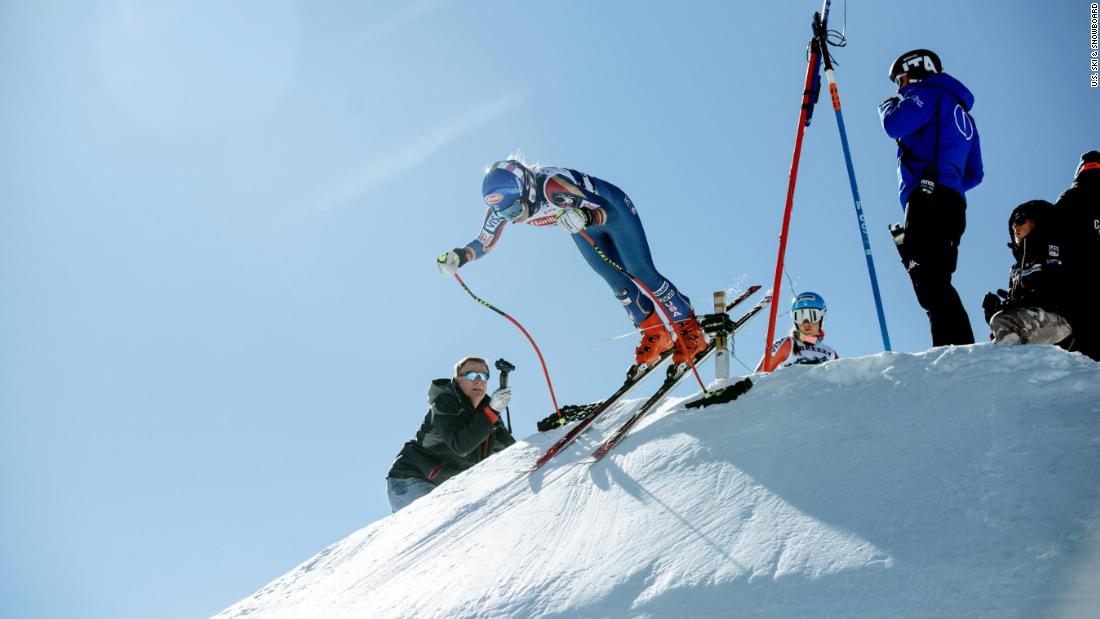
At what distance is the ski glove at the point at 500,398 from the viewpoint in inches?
315

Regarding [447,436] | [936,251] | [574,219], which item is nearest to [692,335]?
[574,219]

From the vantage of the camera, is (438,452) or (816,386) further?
(438,452)

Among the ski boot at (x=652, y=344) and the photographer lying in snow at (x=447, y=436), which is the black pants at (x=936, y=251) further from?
the photographer lying in snow at (x=447, y=436)

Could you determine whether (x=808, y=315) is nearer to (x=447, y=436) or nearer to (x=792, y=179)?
(x=792, y=179)

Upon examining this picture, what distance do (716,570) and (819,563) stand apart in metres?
0.39

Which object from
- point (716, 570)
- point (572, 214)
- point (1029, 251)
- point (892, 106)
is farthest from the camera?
point (572, 214)

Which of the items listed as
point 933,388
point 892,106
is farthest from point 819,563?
point 892,106

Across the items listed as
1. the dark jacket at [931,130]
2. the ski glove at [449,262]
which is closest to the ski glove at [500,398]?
the ski glove at [449,262]

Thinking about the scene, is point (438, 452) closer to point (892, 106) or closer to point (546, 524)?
point (546, 524)

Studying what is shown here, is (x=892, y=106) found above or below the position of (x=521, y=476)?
above

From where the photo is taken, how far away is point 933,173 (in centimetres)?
526

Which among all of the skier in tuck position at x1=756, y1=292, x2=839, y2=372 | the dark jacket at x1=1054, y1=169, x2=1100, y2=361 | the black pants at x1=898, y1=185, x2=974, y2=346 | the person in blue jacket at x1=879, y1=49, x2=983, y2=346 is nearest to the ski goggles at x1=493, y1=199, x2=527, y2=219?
the skier in tuck position at x1=756, y1=292, x2=839, y2=372

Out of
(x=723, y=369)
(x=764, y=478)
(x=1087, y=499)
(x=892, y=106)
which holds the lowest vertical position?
(x=1087, y=499)

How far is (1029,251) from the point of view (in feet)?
16.8
